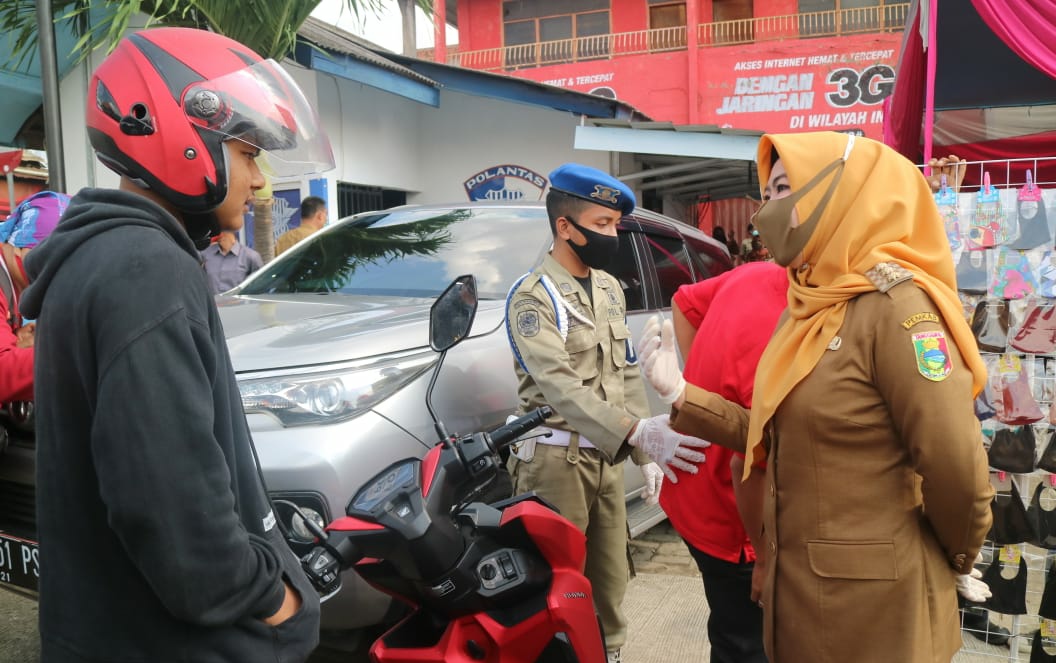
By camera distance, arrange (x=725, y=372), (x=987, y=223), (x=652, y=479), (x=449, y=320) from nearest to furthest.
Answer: (x=449, y=320) < (x=725, y=372) < (x=987, y=223) < (x=652, y=479)

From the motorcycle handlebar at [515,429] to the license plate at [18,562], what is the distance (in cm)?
180

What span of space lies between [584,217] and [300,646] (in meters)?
2.06

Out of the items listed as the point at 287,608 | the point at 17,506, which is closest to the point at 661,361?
the point at 287,608

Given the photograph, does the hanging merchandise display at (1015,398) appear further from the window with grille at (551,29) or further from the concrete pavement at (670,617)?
the window with grille at (551,29)

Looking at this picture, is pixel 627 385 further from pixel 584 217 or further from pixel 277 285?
pixel 277 285

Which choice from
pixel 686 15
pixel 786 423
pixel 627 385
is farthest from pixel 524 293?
pixel 686 15

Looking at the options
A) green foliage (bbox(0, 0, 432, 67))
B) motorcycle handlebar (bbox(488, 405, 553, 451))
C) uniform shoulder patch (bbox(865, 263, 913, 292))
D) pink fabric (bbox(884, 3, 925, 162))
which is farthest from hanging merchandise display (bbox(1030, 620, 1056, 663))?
green foliage (bbox(0, 0, 432, 67))

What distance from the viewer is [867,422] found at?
179cm

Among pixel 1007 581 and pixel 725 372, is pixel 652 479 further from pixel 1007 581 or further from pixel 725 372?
pixel 1007 581

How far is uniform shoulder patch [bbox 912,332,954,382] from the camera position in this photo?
1666 mm

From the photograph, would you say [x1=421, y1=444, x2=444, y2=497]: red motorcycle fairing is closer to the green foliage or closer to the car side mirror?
the car side mirror

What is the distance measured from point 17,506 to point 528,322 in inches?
78.0

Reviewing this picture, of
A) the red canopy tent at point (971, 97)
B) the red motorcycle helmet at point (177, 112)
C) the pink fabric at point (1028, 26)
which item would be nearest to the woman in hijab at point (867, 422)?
the red motorcycle helmet at point (177, 112)

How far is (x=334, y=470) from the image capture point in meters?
2.60
